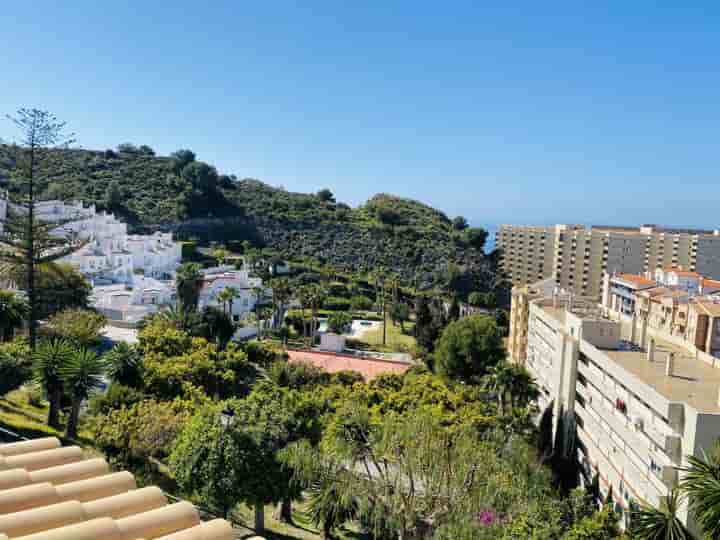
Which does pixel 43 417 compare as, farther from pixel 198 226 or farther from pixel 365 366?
pixel 198 226

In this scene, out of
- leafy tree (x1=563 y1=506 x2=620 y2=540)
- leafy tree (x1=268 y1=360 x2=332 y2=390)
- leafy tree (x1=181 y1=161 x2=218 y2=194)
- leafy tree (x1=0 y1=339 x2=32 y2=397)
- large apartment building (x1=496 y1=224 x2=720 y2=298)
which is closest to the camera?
leafy tree (x1=563 y1=506 x2=620 y2=540)

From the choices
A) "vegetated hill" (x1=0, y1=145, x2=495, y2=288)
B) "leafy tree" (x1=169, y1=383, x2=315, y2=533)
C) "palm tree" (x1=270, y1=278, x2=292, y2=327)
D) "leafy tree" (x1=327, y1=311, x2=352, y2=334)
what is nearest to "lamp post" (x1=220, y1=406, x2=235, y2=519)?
"leafy tree" (x1=169, y1=383, x2=315, y2=533)

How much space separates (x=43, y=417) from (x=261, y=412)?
848 centimetres

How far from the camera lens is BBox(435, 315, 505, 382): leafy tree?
2970 centimetres

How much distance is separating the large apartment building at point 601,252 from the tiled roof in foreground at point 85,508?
56.2m

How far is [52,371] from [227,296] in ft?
76.4

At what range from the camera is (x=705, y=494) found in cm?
1104

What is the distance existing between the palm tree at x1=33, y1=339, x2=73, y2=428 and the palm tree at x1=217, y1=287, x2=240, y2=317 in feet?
74.0

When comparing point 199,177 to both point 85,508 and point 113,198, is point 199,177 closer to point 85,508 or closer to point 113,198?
point 113,198

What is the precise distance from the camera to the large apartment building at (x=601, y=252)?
196 ft

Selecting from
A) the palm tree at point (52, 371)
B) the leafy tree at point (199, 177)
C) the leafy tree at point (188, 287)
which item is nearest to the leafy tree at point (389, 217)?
the leafy tree at point (199, 177)

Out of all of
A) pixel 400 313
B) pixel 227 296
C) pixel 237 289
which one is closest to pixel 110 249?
pixel 237 289

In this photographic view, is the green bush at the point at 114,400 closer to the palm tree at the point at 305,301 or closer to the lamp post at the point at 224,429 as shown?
the lamp post at the point at 224,429

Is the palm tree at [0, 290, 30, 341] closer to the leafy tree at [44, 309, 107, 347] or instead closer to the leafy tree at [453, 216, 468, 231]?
the leafy tree at [44, 309, 107, 347]
